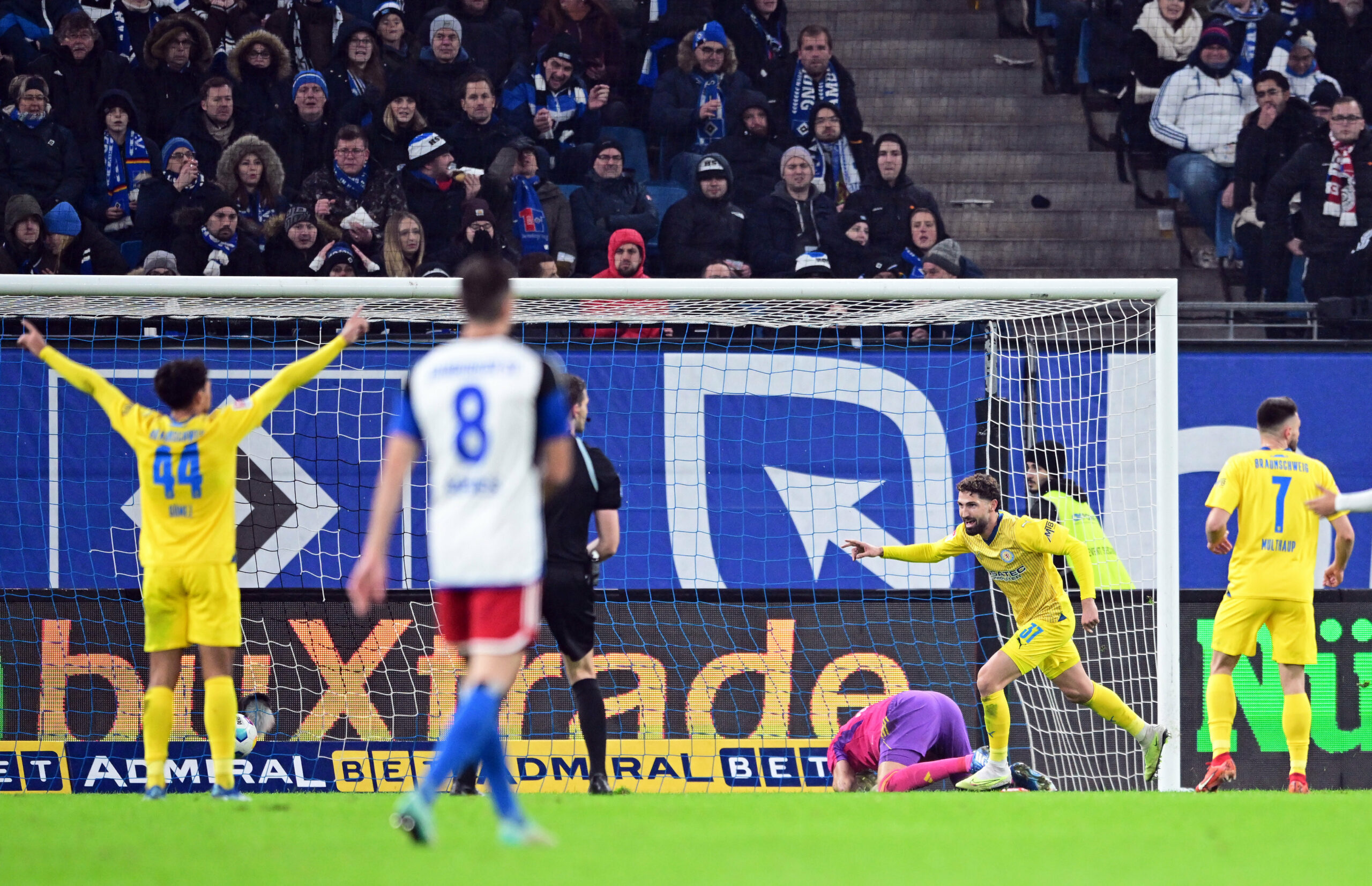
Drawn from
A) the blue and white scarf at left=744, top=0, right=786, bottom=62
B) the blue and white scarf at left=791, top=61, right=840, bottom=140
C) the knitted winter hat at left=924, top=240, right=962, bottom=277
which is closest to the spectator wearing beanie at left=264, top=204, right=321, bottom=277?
the blue and white scarf at left=791, top=61, right=840, bottom=140

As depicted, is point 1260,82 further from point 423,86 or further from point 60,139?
point 60,139

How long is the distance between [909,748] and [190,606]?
13.9 ft

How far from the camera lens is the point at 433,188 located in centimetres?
1180

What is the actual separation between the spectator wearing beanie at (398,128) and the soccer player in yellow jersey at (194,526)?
600cm

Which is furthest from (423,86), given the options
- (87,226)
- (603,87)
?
(87,226)

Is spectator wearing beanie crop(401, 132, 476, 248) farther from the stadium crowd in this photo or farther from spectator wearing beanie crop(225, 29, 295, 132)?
spectator wearing beanie crop(225, 29, 295, 132)

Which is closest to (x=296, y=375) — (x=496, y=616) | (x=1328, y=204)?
(x=496, y=616)

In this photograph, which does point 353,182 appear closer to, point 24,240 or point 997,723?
point 24,240

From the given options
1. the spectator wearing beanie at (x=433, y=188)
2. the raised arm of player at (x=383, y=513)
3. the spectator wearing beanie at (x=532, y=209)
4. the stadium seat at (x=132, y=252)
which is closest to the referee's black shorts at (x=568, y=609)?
the raised arm of player at (x=383, y=513)

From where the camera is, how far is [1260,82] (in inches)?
493

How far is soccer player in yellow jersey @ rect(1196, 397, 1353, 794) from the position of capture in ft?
26.5

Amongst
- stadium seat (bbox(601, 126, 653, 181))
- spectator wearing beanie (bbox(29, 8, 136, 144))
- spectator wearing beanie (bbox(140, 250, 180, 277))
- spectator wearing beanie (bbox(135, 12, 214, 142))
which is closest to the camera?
spectator wearing beanie (bbox(140, 250, 180, 277))

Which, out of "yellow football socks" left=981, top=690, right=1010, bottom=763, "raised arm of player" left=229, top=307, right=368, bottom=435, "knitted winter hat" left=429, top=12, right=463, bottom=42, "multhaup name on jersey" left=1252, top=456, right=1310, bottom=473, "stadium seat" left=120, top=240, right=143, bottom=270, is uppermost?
"knitted winter hat" left=429, top=12, right=463, bottom=42

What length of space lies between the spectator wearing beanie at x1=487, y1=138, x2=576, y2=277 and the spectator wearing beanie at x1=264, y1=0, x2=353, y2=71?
6.96 feet
